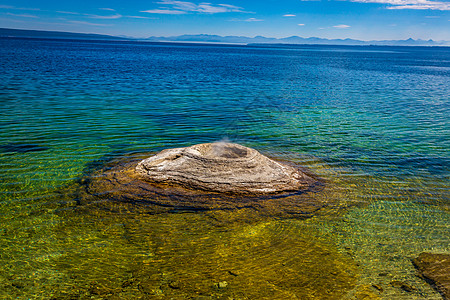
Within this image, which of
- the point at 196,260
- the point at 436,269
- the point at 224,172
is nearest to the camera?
the point at 436,269

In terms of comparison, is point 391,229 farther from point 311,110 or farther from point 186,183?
point 311,110

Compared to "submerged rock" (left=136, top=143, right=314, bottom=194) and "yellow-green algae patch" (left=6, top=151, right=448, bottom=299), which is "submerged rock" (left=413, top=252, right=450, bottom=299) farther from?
"submerged rock" (left=136, top=143, right=314, bottom=194)

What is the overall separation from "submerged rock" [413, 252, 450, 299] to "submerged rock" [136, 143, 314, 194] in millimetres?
4330

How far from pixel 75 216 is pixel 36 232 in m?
1.06

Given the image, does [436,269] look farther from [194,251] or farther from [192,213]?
[192,213]

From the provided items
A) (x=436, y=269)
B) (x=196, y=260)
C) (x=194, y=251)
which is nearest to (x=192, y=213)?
(x=194, y=251)

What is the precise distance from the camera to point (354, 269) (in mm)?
7320

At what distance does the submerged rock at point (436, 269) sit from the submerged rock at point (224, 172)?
14.2ft

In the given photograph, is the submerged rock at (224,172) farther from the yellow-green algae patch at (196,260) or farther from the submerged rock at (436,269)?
the submerged rock at (436,269)

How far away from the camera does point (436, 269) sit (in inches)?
288

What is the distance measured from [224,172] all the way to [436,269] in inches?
258

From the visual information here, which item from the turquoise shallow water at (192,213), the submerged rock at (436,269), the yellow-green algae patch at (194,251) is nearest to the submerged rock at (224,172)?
the yellow-green algae patch at (194,251)

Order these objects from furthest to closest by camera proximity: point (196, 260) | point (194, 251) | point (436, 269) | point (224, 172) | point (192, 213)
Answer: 1. point (224, 172)
2. point (192, 213)
3. point (194, 251)
4. point (196, 260)
5. point (436, 269)

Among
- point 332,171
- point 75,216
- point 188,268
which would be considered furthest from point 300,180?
point 75,216
